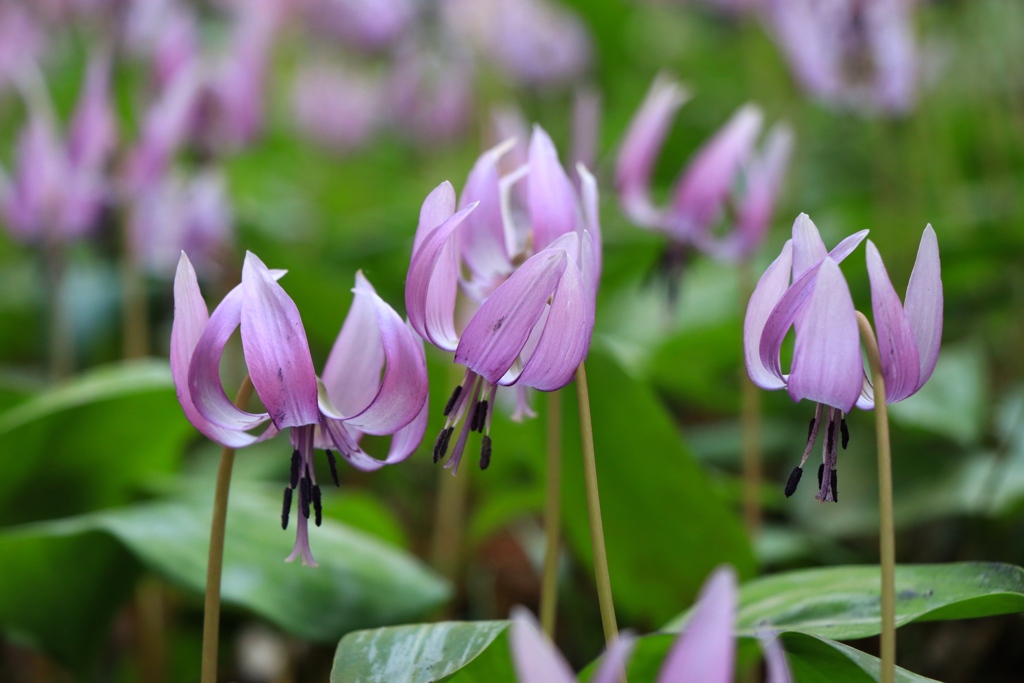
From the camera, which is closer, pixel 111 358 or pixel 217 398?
pixel 217 398

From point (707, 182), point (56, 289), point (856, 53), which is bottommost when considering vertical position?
point (56, 289)

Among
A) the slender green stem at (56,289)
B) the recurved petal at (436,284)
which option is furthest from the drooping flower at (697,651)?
the slender green stem at (56,289)

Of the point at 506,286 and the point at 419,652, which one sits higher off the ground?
the point at 506,286

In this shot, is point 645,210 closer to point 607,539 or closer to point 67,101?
point 607,539

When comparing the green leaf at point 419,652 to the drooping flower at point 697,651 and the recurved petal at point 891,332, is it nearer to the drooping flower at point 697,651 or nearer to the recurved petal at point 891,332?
the drooping flower at point 697,651

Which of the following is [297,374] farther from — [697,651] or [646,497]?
[646,497]

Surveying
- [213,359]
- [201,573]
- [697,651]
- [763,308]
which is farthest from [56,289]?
[697,651]

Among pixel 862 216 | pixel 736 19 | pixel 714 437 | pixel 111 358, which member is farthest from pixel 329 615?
pixel 736 19
